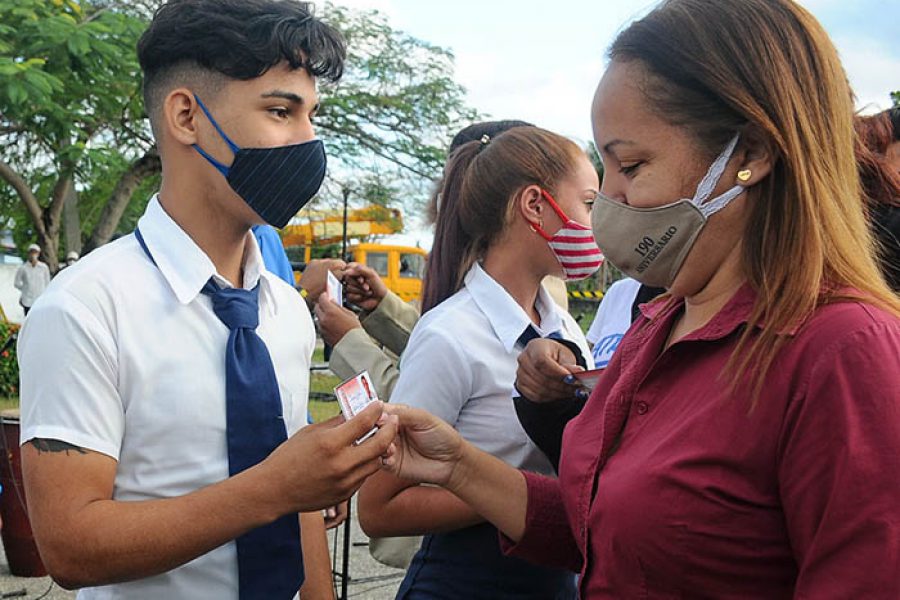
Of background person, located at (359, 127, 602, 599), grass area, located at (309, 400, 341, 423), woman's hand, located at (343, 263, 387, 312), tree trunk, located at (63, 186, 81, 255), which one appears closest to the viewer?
background person, located at (359, 127, 602, 599)

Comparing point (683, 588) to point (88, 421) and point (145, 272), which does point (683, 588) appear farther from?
point (145, 272)

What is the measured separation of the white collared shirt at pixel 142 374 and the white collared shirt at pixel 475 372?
0.58 metres

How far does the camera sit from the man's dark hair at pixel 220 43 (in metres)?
2.07

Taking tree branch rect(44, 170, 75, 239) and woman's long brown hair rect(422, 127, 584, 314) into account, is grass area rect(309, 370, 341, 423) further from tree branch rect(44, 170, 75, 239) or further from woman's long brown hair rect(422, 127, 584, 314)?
tree branch rect(44, 170, 75, 239)

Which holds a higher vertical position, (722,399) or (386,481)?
(722,399)

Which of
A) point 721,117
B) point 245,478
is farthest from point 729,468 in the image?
point 245,478

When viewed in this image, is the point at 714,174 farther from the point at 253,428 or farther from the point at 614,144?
the point at 253,428

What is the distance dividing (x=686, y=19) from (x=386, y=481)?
1.36m

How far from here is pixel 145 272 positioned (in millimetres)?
1967

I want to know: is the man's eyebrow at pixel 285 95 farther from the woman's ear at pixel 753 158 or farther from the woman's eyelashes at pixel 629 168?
the woman's ear at pixel 753 158

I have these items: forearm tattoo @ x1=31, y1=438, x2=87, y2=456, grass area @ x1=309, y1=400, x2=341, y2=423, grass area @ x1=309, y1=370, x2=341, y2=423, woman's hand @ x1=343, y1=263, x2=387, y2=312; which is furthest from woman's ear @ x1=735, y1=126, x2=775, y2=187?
grass area @ x1=309, y1=400, x2=341, y2=423

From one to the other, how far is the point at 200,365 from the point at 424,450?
1.80 ft

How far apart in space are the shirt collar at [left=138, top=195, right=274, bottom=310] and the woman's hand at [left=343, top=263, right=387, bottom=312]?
70.0 inches

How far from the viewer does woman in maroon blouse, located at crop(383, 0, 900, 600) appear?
1.30 m
